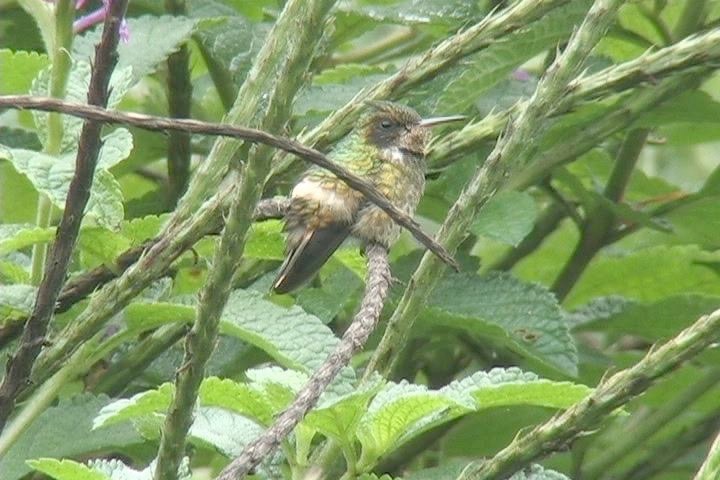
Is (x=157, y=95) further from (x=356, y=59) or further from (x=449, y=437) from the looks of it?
(x=449, y=437)

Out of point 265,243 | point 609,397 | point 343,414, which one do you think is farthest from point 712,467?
point 265,243

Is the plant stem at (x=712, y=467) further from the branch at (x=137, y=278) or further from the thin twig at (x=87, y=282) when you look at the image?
the thin twig at (x=87, y=282)

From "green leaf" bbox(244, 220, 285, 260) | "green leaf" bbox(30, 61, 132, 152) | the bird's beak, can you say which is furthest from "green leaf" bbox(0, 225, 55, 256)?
the bird's beak

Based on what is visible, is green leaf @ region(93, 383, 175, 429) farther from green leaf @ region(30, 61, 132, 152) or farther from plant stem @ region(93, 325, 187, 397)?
plant stem @ region(93, 325, 187, 397)

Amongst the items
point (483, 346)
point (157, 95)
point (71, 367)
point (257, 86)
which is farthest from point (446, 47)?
point (157, 95)

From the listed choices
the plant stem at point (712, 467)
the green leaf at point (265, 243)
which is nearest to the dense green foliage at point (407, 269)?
the green leaf at point (265, 243)
